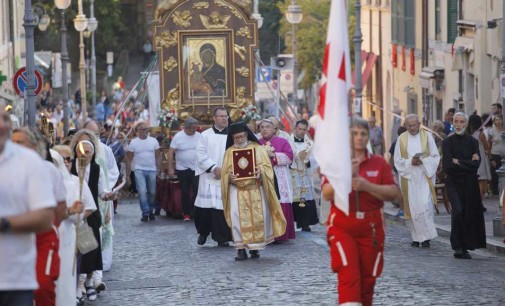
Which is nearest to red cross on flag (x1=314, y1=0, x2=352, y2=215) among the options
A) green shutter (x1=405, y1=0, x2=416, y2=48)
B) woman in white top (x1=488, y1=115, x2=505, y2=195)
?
woman in white top (x1=488, y1=115, x2=505, y2=195)

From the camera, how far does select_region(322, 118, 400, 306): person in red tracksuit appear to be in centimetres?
1063

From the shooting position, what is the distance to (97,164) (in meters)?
14.1

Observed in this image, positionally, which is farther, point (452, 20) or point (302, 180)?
point (452, 20)

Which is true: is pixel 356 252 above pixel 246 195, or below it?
above

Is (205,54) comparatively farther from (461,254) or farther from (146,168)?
(461,254)

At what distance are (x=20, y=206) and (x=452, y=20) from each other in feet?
103

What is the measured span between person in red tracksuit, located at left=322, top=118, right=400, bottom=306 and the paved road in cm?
289

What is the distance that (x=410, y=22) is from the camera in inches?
1779

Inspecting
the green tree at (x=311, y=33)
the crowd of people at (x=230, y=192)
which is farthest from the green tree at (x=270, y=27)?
the crowd of people at (x=230, y=192)

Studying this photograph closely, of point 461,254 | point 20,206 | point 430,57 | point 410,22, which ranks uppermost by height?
point 410,22

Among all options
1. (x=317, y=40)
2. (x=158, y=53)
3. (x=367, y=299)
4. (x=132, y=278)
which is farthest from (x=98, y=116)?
(x=367, y=299)

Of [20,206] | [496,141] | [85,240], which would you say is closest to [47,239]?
[20,206]

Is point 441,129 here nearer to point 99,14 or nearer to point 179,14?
point 179,14

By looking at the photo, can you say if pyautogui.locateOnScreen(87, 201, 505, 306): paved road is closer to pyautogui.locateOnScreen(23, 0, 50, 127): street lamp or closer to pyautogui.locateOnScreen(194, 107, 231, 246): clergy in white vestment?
pyautogui.locateOnScreen(194, 107, 231, 246): clergy in white vestment
